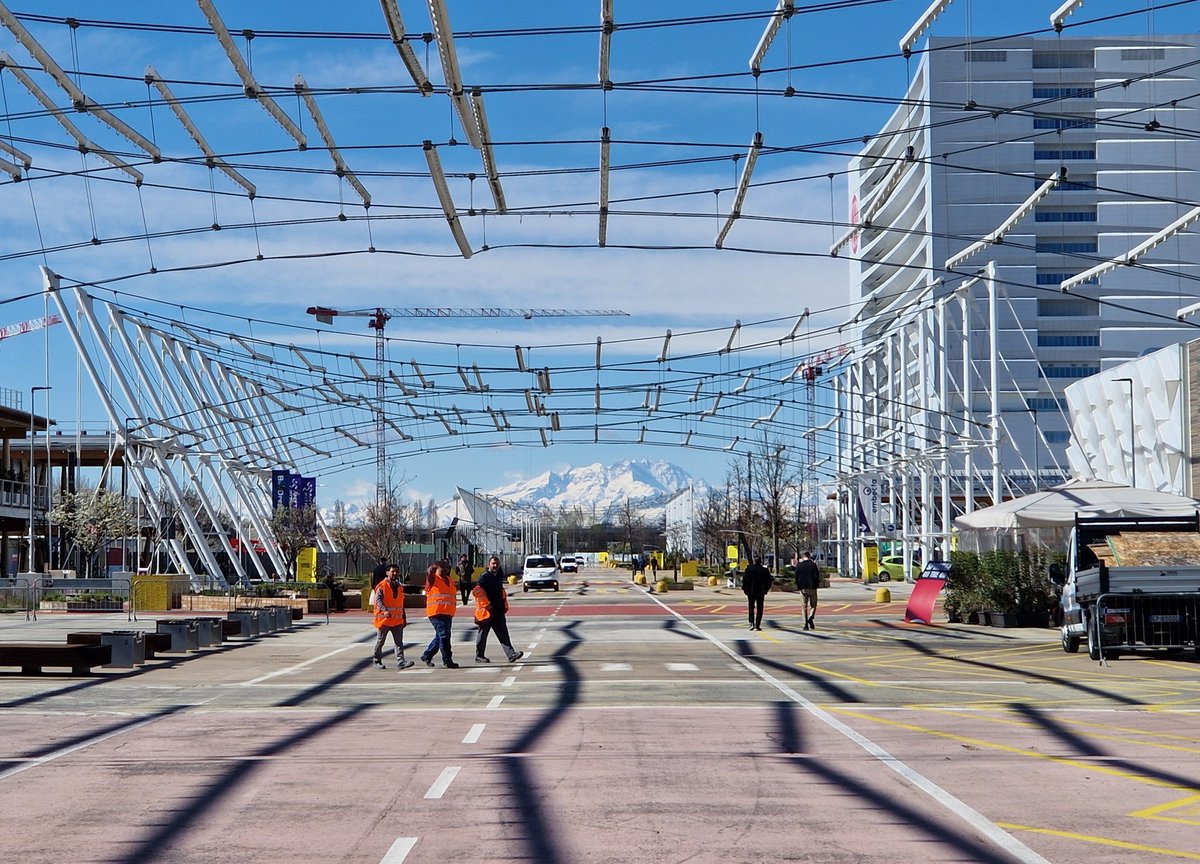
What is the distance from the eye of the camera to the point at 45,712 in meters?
16.9

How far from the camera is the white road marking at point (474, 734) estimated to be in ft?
45.3

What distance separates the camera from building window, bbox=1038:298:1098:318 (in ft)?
411

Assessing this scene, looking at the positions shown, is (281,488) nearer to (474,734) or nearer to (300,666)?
(300,666)

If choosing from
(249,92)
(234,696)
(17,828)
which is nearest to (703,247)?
(249,92)

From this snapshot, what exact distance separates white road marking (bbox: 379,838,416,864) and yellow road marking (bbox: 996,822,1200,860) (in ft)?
12.4

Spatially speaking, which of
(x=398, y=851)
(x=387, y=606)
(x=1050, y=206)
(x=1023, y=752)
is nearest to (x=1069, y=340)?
(x=1050, y=206)

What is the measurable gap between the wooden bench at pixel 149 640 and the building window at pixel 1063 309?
4333 inches

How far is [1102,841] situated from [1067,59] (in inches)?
4775

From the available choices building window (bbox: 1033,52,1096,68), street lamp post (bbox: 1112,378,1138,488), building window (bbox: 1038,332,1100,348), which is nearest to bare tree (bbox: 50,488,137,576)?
street lamp post (bbox: 1112,378,1138,488)

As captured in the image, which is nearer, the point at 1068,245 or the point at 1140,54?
the point at 1140,54

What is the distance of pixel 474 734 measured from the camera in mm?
14375

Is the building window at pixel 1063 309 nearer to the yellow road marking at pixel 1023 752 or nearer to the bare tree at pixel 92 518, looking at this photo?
the bare tree at pixel 92 518

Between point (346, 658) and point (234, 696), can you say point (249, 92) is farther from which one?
point (346, 658)

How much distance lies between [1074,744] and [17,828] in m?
9.27
